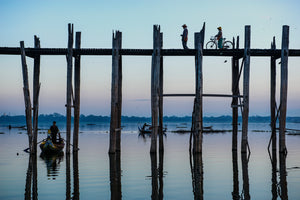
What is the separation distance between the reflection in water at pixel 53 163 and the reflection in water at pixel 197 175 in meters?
5.41

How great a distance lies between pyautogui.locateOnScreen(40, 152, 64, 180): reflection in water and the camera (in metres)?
15.3

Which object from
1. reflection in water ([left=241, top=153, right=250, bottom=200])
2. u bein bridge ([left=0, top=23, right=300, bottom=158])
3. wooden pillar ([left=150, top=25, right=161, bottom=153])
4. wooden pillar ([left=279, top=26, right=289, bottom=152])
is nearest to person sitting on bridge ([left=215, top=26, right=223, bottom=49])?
u bein bridge ([left=0, top=23, right=300, bottom=158])

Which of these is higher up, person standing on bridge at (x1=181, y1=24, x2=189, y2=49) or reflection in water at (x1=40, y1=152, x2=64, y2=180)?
person standing on bridge at (x1=181, y1=24, x2=189, y2=49)

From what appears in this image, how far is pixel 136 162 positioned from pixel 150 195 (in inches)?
317

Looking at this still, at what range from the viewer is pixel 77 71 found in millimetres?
19844

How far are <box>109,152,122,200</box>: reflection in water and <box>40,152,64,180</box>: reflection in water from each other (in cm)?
232

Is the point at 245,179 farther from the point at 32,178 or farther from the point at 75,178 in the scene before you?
the point at 32,178

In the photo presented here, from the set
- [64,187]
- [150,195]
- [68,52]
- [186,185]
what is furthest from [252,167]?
[68,52]

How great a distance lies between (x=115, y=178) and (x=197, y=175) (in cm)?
328

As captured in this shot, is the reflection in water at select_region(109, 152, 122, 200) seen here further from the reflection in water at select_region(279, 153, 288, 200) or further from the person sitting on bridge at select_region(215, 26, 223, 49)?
the person sitting on bridge at select_region(215, 26, 223, 49)

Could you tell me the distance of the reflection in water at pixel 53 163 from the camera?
15305mm

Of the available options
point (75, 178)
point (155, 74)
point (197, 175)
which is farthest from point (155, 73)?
point (75, 178)

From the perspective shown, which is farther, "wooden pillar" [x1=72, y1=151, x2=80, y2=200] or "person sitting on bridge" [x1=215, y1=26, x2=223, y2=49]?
"person sitting on bridge" [x1=215, y1=26, x2=223, y2=49]

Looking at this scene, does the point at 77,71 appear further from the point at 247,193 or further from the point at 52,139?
the point at 247,193
